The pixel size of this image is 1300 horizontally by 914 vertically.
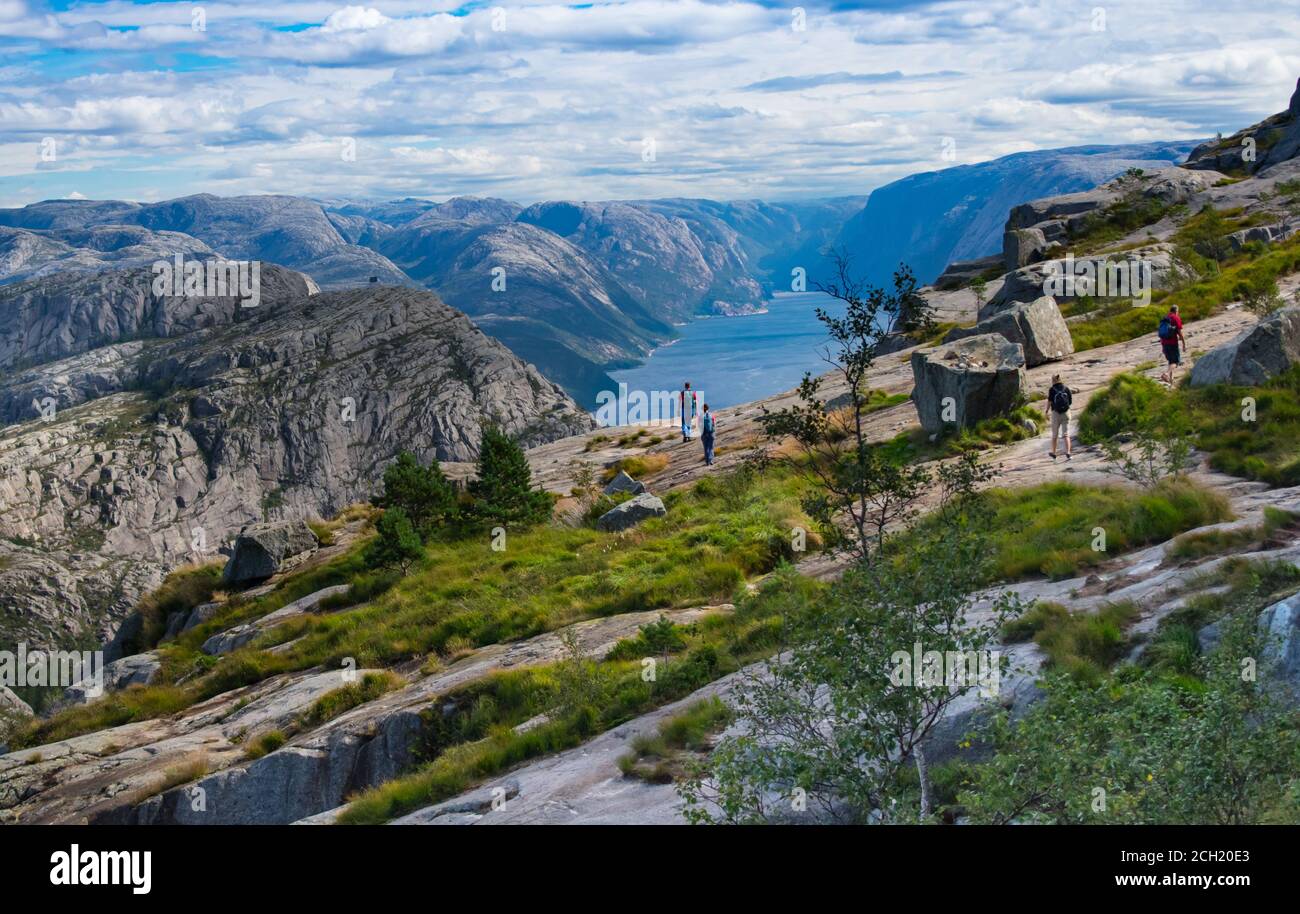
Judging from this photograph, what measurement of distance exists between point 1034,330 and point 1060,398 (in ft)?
41.6

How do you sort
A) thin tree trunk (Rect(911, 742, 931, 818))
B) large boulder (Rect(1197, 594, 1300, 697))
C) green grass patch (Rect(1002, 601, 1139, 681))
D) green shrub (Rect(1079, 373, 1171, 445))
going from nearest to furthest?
thin tree trunk (Rect(911, 742, 931, 818)) → large boulder (Rect(1197, 594, 1300, 697)) → green grass patch (Rect(1002, 601, 1139, 681)) → green shrub (Rect(1079, 373, 1171, 445))

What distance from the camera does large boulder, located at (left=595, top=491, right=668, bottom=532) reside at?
28.6m

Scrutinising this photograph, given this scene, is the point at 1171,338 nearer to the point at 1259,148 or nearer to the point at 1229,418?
the point at 1229,418

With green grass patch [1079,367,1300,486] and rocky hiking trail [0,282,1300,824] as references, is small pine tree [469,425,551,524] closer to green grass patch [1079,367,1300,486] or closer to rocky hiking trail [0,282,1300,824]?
rocky hiking trail [0,282,1300,824]

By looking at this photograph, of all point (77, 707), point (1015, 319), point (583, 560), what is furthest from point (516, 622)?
point (1015, 319)

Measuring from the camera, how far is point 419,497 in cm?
3216

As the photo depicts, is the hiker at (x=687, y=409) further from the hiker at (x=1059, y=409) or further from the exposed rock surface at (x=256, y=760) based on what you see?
the exposed rock surface at (x=256, y=760)

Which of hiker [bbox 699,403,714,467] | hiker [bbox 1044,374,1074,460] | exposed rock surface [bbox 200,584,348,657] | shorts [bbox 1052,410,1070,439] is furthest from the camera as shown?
hiker [bbox 699,403,714,467]

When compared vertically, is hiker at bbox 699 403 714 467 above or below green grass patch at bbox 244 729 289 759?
above

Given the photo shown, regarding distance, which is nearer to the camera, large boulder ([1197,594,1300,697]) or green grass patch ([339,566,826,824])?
large boulder ([1197,594,1300,697])

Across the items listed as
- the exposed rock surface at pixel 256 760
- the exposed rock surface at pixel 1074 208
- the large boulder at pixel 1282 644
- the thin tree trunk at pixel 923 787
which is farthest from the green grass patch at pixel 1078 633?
the exposed rock surface at pixel 1074 208

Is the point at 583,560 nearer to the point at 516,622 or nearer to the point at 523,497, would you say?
the point at 516,622

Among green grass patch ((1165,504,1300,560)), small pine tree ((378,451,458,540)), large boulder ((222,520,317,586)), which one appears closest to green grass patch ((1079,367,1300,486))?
green grass patch ((1165,504,1300,560))

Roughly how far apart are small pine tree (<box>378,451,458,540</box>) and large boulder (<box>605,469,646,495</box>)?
5.43 m
